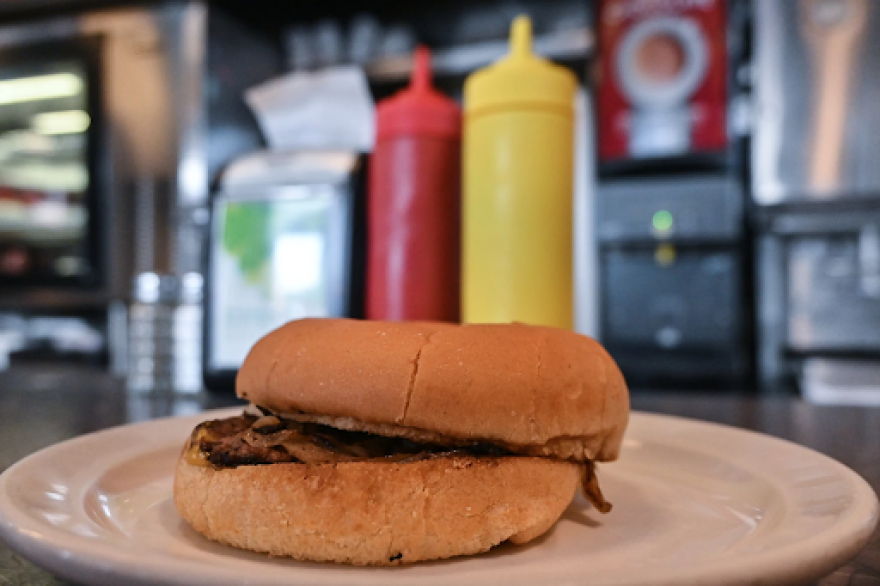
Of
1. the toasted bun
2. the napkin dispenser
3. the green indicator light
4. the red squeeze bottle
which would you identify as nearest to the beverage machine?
the green indicator light

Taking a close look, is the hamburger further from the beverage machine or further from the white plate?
the beverage machine

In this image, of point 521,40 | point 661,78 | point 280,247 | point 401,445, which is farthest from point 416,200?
point 661,78

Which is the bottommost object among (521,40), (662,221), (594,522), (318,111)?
(594,522)

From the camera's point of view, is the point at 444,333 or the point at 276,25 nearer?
the point at 444,333

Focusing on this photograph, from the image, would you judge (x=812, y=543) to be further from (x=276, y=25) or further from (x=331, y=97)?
(x=276, y=25)

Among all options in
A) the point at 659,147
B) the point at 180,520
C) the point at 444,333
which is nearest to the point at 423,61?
the point at 444,333

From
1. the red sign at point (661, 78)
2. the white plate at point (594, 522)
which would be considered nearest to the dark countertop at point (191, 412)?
the white plate at point (594, 522)

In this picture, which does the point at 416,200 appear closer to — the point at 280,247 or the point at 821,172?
the point at 280,247
